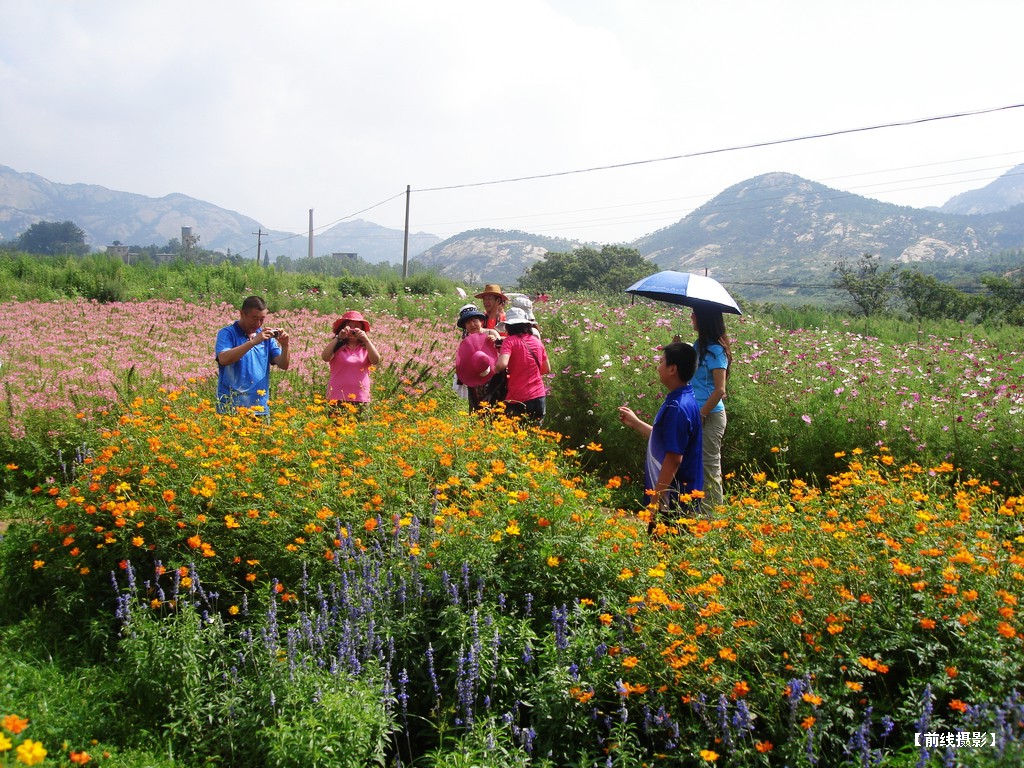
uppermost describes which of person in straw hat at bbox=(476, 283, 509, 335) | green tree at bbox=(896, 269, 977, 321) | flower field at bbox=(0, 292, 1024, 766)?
green tree at bbox=(896, 269, 977, 321)

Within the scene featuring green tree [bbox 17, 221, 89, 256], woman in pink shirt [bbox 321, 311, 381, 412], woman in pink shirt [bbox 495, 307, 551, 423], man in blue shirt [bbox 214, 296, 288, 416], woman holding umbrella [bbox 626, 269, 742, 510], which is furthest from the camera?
green tree [bbox 17, 221, 89, 256]

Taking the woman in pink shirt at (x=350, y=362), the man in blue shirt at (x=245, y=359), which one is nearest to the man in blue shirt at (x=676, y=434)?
the woman in pink shirt at (x=350, y=362)

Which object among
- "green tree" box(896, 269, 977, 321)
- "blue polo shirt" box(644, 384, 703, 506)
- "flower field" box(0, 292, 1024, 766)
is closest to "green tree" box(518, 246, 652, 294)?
"green tree" box(896, 269, 977, 321)

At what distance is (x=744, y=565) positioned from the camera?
295 centimetres

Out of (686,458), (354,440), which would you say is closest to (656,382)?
(686,458)

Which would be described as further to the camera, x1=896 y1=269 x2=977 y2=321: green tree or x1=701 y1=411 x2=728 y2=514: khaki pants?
x1=896 y1=269 x2=977 y2=321: green tree

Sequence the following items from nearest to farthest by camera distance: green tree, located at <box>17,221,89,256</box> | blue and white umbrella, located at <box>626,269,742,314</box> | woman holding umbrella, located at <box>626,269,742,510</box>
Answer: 1. woman holding umbrella, located at <box>626,269,742,510</box>
2. blue and white umbrella, located at <box>626,269,742,314</box>
3. green tree, located at <box>17,221,89,256</box>

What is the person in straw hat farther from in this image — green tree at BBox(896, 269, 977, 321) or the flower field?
green tree at BBox(896, 269, 977, 321)

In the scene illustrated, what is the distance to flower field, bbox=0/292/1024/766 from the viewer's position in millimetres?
2402

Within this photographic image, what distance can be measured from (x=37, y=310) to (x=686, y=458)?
12656 mm

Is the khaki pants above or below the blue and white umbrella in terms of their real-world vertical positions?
below

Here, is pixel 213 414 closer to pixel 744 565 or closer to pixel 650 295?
pixel 650 295

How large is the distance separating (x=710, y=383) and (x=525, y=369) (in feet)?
5.64

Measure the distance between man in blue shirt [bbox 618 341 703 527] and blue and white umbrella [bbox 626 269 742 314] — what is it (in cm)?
69
